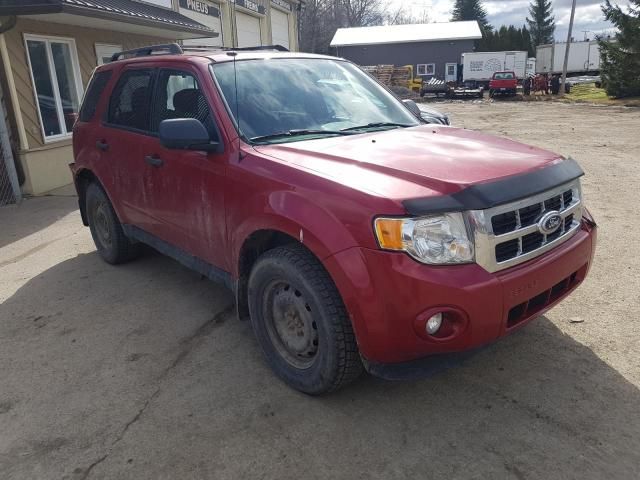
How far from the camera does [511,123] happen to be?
1934 centimetres

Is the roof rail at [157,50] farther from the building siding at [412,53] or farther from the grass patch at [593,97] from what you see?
the building siding at [412,53]

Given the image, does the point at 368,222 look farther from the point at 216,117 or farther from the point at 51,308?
the point at 51,308

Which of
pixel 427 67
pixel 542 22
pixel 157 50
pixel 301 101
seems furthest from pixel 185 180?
pixel 542 22

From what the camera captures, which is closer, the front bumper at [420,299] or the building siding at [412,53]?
the front bumper at [420,299]

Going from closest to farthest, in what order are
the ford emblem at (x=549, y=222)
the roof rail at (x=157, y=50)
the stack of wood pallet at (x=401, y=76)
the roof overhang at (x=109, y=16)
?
the ford emblem at (x=549, y=222) → the roof rail at (x=157, y=50) → the roof overhang at (x=109, y=16) → the stack of wood pallet at (x=401, y=76)

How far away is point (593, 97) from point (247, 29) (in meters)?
22.1

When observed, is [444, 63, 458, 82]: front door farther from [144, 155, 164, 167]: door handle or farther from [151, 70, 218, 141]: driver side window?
[144, 155, 164, 167]: door handle

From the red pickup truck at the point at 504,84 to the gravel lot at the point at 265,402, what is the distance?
3312 centimetres

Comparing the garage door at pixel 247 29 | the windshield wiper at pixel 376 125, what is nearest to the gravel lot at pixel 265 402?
the windshield wiper at pixel 376 125

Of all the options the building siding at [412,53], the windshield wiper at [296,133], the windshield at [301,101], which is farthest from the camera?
the building siding at [412,53]

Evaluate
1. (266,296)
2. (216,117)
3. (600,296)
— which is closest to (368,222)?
(266,296)

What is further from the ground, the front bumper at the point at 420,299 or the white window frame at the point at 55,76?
the white window frame at the point at 55,76

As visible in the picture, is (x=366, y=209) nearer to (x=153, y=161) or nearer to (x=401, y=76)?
(x=153, y=161)

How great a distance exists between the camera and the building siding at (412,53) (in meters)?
48.2
